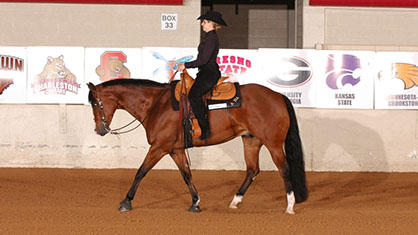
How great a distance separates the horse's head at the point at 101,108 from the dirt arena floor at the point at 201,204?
113cm

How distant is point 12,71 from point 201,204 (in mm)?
6152

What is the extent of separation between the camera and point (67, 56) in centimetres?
1270

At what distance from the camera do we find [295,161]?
8.34m

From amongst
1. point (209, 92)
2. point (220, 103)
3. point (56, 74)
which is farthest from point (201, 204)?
point (56, 74)

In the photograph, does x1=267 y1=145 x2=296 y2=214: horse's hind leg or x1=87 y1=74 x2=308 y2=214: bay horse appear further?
x1=87 y1=74 x2=308 y2=214: bay horse

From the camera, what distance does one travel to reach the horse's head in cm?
827

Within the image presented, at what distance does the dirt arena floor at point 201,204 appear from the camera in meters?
6.76

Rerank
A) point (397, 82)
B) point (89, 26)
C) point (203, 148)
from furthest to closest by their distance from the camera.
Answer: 1. point (89, 26)
2. point (397, 82)
3. point (203, 148)

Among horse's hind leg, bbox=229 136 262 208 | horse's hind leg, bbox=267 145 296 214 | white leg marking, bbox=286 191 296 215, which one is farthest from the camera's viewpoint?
horse's hind leg, bbox=229 136 262 208

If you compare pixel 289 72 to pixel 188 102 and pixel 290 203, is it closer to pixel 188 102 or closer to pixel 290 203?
pixel 188 102

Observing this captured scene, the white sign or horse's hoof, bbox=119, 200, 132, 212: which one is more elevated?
the white sign

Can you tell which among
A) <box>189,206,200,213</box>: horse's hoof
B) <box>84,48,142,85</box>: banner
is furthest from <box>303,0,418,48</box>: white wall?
<box>189,206,200,213</box>: horse's hoof

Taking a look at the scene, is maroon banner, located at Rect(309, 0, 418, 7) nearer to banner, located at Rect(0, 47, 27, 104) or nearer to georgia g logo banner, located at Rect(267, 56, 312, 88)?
georgia g logo banner, located at Rect(267, 56, 312, 88)

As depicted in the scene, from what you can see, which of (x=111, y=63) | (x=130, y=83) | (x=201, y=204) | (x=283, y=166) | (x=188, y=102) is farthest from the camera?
(x=111, y=63)
